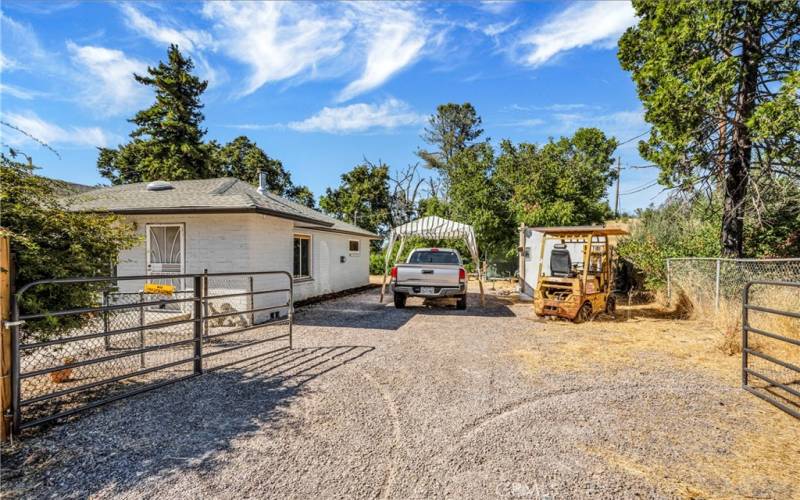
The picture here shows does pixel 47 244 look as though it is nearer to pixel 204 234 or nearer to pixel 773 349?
pixel 204 234

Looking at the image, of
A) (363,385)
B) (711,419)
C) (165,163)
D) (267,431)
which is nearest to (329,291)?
(363,385)

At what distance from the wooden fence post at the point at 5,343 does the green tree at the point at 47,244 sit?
20 cm

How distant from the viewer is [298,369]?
215 inches

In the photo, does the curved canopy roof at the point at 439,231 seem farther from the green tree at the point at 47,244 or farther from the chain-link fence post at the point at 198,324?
the green tree at the point at 47,244

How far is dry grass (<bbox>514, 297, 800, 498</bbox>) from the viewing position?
2.81m

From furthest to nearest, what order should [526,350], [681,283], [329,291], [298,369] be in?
[329,291] → [681,283] → [526,350] → [298,369]

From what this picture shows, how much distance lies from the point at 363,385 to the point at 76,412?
2.93m

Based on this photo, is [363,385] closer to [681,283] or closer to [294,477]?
[294,477]

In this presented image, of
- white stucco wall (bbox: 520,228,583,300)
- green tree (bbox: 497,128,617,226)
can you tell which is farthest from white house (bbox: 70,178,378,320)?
green tree (bbox: 497,128,617,226)

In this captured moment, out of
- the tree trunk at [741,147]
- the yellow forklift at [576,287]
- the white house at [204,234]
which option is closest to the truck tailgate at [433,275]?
the yellow forklift at [576,287]

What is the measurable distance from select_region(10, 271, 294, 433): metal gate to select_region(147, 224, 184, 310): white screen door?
0.42m

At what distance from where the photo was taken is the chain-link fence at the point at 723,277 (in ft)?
26.8

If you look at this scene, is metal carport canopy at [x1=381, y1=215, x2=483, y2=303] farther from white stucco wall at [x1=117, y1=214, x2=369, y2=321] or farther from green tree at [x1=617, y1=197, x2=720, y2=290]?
green tree at [x1=617, y1=197, x2=720, y2=290]

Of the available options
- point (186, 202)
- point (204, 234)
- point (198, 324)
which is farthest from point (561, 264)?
point (186, 202)
